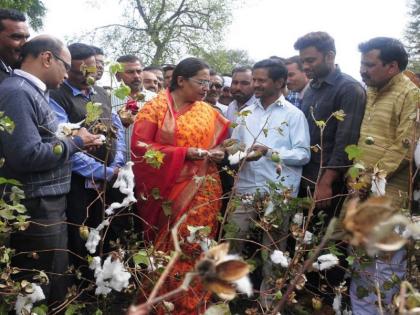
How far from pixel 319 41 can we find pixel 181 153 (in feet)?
4.21

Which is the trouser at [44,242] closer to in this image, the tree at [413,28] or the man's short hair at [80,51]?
the man's short hair at [80,51]

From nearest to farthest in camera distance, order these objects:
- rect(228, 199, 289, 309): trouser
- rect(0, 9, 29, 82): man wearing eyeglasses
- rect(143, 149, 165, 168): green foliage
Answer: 1. rect(143, 149, 165, 168): green foliage
2. rect(228, 199, 289, 309): trouser
3. rect(0, 9, 29, 82): man wearing eyeglasses

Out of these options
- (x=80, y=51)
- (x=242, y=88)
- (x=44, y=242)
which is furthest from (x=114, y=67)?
(x=242, y=88)

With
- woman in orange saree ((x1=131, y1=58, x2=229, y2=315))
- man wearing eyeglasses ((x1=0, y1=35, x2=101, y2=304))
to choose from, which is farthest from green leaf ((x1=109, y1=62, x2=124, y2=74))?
woman in orange saree ((x1=131, y1=58, x2=229, y2=315))

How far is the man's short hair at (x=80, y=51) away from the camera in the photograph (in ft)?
10.3

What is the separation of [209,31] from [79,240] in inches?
728

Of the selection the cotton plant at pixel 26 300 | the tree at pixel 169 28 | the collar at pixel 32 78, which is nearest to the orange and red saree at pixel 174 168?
the collar at pixel 32 78

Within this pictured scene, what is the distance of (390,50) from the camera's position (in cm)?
291

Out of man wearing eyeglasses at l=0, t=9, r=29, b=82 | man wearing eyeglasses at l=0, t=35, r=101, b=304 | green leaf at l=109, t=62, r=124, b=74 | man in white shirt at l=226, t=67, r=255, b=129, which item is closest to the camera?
green leaf at l=109, t=62, r=124, b=74

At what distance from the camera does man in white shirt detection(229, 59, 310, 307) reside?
3006 mm

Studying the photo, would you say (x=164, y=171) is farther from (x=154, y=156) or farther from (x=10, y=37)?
(x=10, y=37)

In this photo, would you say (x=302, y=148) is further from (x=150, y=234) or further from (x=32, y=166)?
(x=32, y=166)

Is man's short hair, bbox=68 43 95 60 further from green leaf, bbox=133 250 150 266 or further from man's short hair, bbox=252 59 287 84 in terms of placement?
green leaf, bbox=133 250 150 266

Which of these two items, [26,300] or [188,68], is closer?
[26,300]
